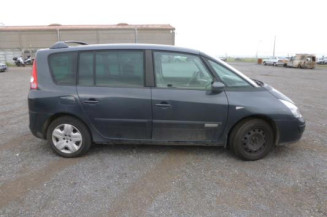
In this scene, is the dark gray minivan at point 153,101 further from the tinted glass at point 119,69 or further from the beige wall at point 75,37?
the beige wall at point 75,37

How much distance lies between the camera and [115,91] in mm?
3238

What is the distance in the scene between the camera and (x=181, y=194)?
103 inches

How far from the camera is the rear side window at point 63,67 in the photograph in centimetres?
333

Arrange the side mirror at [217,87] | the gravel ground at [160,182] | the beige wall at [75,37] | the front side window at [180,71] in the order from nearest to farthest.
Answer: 1. the gravel ground at [160,182]
2. the side mirror at [217,87]
3. the front side window at [180,71]
4. the beige wall at [75,37]

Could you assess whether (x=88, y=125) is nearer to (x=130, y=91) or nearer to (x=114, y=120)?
(x=114, y=120)

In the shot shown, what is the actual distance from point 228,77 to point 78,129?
93.3 inches

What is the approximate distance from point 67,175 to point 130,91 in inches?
55.5

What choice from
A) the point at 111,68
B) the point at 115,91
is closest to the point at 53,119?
the point at 115,91

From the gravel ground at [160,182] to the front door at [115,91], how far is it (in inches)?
22.4

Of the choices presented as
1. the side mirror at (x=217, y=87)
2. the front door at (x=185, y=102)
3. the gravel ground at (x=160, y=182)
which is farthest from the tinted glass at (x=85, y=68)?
the side mirror at (x=217, y=87)

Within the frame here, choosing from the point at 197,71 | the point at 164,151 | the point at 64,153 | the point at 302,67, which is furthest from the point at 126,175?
the point at 302,67

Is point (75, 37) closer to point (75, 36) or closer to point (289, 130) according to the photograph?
point (75, 36)

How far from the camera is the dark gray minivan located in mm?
3221

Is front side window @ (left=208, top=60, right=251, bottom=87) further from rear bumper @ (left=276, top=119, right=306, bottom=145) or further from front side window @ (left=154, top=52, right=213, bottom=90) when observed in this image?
rear bumper @ (left=276, top=119, right=306, bottom=145)
